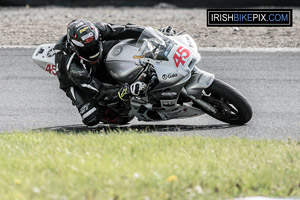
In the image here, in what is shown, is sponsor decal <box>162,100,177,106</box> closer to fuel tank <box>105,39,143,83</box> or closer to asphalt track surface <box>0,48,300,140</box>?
asphalt track surface <box>0,48,300,140</box>

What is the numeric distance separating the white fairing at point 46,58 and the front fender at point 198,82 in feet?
5.98

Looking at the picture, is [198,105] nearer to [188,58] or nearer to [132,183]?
[188,58]

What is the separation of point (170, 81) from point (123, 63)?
2.11ft

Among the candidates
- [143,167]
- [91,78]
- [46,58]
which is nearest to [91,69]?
[91,78]

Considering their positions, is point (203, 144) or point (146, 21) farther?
point (146, 21)

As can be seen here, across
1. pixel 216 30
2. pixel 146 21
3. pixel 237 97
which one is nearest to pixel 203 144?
pixel 237 97

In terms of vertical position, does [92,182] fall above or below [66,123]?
above

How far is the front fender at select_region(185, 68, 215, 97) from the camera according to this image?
7.50 m

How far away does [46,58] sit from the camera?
8.42 m

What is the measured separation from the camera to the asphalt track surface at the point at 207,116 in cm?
797

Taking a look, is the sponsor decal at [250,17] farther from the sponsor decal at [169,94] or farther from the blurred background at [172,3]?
the sponsor decal at [169,94]

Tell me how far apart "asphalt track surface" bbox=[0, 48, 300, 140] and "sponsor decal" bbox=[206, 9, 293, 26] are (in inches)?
133

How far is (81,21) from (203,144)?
2188 millimetres

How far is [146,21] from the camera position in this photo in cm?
1727
